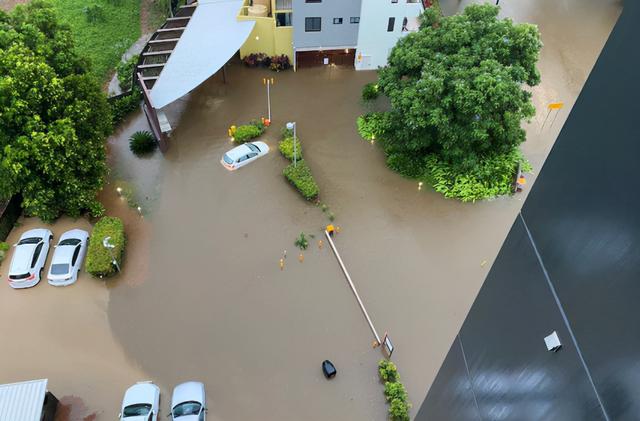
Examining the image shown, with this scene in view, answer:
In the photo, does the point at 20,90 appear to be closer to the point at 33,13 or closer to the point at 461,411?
the point at 33,13

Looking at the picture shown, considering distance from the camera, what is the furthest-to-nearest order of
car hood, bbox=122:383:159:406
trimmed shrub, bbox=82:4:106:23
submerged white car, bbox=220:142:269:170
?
1. trimmed shrub, bbox=82:4:106:23
2. submerged white car, bbox=220:142:269:170
3. car hood, bbox=122:383:159:406

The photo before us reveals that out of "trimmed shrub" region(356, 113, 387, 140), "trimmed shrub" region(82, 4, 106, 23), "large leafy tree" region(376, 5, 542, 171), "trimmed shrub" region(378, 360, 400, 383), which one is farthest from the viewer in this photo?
"trimmed shrub" region(82, 4, 106, 23)

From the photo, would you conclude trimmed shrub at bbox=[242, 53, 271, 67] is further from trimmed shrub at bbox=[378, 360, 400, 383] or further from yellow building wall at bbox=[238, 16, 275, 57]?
trimmed shrub at bbox=[378, 360, 400, 383]

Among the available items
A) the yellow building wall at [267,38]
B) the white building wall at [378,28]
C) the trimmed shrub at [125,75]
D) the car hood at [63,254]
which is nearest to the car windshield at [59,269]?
the car hood at [63,254]

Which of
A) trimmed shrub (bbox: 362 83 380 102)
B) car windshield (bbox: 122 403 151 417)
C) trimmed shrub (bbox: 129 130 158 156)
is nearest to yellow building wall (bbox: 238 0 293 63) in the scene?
trimmed shrub (bbox: 362 83 380 102)

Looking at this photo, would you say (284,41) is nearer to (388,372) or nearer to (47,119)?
(47,119)

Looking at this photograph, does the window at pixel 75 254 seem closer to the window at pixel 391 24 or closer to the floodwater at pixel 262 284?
the floodwater at pixel 262 284
